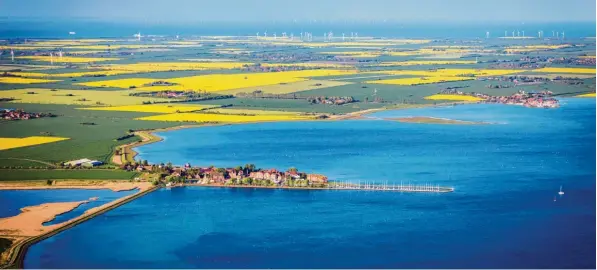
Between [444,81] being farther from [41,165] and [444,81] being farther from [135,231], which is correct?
[135,231]

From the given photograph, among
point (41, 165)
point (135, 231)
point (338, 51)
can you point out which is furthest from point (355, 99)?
point (338, 51)

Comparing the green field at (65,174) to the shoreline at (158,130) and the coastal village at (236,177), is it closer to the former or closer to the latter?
the coastal village at (236,177)

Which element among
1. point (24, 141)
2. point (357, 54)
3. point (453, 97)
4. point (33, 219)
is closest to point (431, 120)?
point (453, 97)

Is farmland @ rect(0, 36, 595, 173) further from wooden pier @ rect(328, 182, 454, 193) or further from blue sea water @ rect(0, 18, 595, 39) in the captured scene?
blue sea water @ rect(0, 18, 595, 39)

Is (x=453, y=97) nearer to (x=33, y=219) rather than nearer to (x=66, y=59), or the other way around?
(x=33, y=219)

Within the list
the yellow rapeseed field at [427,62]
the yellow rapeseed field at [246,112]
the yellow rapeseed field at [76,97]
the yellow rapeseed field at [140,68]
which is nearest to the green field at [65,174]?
the yellow rapeseed field at [246,112]

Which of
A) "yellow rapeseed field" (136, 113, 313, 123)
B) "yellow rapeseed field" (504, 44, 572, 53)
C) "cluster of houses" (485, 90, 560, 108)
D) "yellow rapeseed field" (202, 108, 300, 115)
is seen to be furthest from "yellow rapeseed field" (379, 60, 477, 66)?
"yellow rapeseed field" (136, 113, 313, 123)
